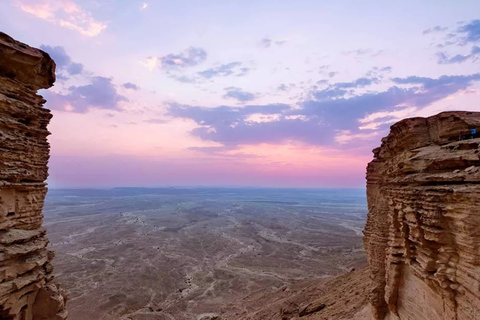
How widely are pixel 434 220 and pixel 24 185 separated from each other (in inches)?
464

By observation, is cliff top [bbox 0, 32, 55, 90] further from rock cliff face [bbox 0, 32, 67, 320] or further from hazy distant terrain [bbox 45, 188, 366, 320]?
hazy distant terrain [bbox 45, 188, 366, 320]

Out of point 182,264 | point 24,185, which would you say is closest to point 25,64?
point 24,185

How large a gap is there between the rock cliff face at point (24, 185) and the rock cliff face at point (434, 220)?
37.0 feet

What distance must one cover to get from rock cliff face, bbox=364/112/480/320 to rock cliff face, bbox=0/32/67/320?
1127 cm

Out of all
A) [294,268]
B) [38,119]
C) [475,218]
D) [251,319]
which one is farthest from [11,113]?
[294,268]

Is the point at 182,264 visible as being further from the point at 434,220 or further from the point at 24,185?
the point at 434,220

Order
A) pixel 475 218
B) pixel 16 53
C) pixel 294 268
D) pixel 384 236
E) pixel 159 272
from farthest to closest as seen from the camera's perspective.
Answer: pixel 294 268 < pixel 159 272 < pixel 384 236 < pixel 16 53 < pixel 475 218

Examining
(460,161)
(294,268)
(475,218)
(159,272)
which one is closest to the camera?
(475,218)

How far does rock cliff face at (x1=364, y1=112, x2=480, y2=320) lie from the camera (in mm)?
6023

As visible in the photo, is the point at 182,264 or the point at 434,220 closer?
the point at 434,220

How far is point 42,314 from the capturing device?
9102 mm

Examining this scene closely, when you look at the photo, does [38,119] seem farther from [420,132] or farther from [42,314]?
[420,132]

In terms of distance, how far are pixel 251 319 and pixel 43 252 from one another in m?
18.2

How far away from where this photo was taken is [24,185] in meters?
8.62
